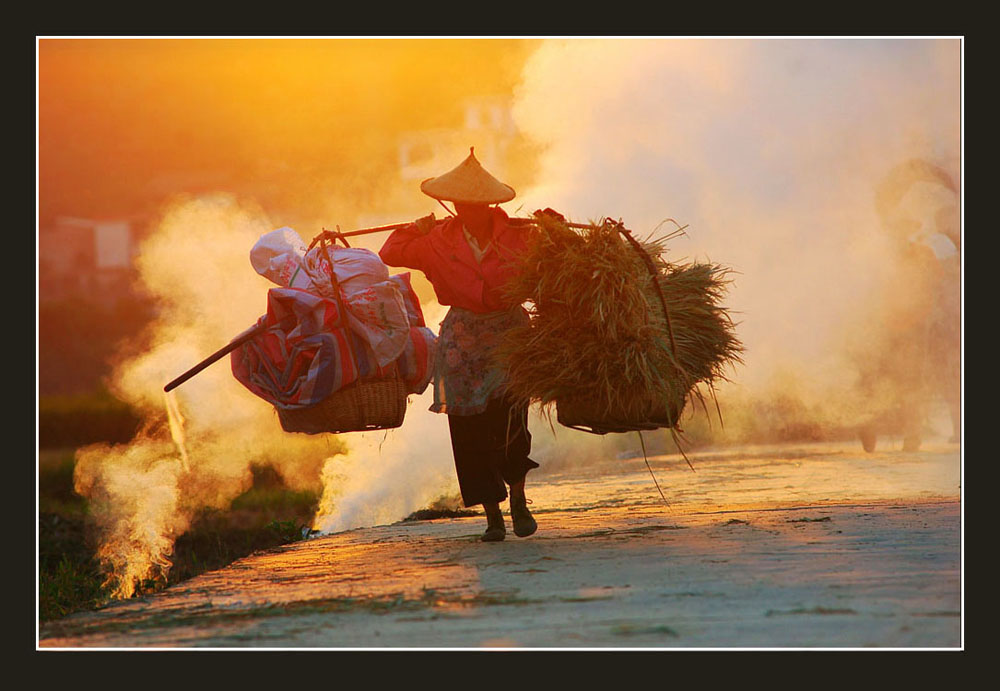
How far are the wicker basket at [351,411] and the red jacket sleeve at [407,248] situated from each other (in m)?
0.64

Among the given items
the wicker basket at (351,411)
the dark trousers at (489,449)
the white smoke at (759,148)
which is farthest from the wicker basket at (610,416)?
the white smoke at (759,148)

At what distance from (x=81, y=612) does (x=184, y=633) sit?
0.85m

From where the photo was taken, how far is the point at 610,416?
→ 4898 millimetres

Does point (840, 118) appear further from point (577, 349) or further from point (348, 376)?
point (348, 376)

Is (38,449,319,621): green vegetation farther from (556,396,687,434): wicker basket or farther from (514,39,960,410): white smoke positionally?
(556,396,687,434): wicker basket

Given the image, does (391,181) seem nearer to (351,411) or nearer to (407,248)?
(407,248)

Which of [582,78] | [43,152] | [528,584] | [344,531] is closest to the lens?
[528,584]

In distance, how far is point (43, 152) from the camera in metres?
5.95

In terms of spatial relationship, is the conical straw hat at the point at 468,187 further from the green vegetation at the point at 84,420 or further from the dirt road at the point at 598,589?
the green vegetation at the point at 84,420

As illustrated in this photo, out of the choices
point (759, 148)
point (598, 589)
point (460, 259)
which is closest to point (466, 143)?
point (460, 259)

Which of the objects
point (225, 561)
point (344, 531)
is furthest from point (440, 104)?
point (225, 561)

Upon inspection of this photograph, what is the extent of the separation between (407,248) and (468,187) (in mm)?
419

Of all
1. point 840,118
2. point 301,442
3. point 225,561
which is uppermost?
point 840,118

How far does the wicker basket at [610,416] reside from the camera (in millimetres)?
4914
